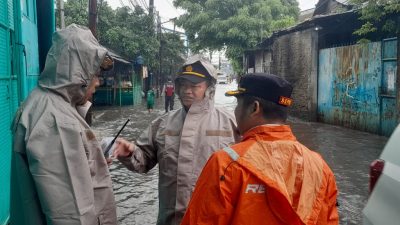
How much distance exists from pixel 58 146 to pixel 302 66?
50.4ft

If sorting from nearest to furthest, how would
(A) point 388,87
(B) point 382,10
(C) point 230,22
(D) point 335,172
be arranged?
1. (D) point 335,172
2. (B) point 382,10
3. (A) point 388,87
4. (C) point 230,22

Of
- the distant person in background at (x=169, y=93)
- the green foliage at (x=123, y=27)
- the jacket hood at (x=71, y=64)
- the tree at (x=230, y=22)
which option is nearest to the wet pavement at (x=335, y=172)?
the jacket hood at (x=71, y=64)

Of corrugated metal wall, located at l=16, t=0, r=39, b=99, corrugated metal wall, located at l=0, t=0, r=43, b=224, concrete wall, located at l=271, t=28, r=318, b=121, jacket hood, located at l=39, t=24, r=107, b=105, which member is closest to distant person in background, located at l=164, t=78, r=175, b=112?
concrete wall, located at l=271, t=28, r=318, b=121

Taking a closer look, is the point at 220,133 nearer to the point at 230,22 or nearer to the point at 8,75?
the point at 8,75

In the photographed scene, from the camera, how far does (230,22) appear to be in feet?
79.7

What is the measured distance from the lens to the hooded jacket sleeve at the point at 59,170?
5.90 feet

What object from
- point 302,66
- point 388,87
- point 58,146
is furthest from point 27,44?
point 302,66

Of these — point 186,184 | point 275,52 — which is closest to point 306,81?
point 275,52

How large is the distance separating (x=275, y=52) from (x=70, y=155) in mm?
19227

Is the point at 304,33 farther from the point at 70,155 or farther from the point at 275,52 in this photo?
the point at 70,155

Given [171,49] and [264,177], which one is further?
[171,49]

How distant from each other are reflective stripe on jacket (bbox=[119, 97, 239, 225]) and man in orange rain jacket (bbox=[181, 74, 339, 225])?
84 cm

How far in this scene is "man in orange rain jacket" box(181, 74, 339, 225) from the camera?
1551 mm

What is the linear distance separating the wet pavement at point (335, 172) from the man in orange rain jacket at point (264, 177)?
45.2 inches
